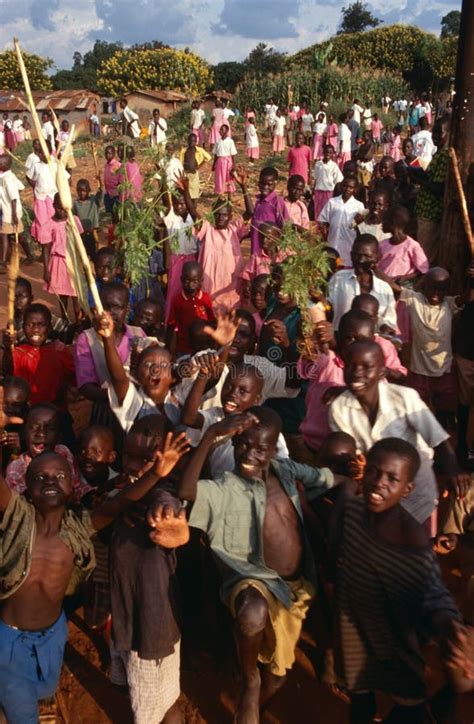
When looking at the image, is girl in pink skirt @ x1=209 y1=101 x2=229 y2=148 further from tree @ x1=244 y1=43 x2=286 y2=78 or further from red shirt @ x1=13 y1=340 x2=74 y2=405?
tree @ x1=244 y1=43 x2=286 y2=78

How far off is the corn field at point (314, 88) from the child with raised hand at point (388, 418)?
89.5 feet

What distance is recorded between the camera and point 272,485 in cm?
296

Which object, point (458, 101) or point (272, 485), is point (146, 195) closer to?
point (458, 101)

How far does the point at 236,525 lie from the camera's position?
9.35 feet

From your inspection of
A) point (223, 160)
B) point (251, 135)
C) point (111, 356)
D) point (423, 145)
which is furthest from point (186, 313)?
point (251, 135)

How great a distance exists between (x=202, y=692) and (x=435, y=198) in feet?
18.3

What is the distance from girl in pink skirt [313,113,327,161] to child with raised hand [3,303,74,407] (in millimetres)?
14971

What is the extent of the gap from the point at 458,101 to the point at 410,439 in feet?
13.6

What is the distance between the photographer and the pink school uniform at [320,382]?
3.77 metres

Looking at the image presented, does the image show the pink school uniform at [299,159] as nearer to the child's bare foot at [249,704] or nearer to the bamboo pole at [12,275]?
the bamboo pole at [12,275]

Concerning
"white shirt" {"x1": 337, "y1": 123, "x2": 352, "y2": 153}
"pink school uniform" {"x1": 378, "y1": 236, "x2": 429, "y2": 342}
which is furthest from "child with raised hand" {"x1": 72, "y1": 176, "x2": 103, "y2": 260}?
"white shirt" {"x1": 337, "y1": 123, "x2": 352, "y2": 153}

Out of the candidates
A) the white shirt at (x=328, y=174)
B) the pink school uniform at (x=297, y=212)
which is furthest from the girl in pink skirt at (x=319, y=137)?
the pink school uniform at (x=297, y=212)

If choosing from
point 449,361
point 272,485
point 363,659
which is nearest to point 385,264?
point 449,361

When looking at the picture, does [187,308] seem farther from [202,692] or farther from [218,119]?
[218,119]
